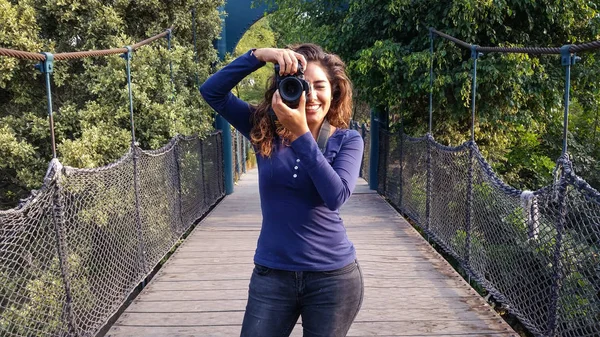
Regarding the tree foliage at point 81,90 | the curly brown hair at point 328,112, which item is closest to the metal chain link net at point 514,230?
the curly brown hair at point 328,112

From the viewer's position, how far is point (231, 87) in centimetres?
162

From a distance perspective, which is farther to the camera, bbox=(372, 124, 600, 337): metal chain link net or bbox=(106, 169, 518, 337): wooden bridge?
bbox=(106, 169, 518, 337): wooden bridge

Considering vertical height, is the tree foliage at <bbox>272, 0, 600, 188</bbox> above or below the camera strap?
above

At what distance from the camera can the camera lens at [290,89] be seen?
4.26 feet

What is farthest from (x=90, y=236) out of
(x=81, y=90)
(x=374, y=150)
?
(x=374, y=150)

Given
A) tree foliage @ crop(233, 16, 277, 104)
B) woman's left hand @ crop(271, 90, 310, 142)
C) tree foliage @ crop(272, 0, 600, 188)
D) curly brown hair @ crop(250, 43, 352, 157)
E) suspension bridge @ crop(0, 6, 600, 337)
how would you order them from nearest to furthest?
woman's left hand @ crop(271, 90, 310, 142), curly brown hair @ crop(250, 43, 352, 157), suspension bridge @ crop(0, 6, 600, 337), tree foliage @ crop(272, 0, 600, 188), tree foliage @ crop(233, 16, 277, 104)

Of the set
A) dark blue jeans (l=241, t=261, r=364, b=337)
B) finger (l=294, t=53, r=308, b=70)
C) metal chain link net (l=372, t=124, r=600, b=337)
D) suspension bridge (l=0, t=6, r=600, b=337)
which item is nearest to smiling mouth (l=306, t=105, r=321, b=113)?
finger (l=294, t=53, r=308, b=70)

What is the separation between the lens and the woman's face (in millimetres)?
1476

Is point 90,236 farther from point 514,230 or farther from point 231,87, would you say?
point 514,230

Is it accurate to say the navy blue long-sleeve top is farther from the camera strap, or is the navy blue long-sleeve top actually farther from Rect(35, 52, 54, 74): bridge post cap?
Rect(35, 52, 54, 74): bridge post cap

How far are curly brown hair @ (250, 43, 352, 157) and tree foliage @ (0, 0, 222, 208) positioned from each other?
2.98 metres

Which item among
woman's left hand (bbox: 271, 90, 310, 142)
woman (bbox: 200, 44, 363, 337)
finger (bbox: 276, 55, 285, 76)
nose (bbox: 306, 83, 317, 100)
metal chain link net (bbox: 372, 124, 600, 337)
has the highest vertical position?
finger (bbox: 276, 55, 285, 76)

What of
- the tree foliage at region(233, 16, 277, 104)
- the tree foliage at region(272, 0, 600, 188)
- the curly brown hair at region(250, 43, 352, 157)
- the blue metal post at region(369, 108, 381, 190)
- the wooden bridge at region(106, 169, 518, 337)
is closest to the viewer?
the curly brown hair at region(250, 43, 352, 157)

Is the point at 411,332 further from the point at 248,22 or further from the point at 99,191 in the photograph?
the point at 248,22
